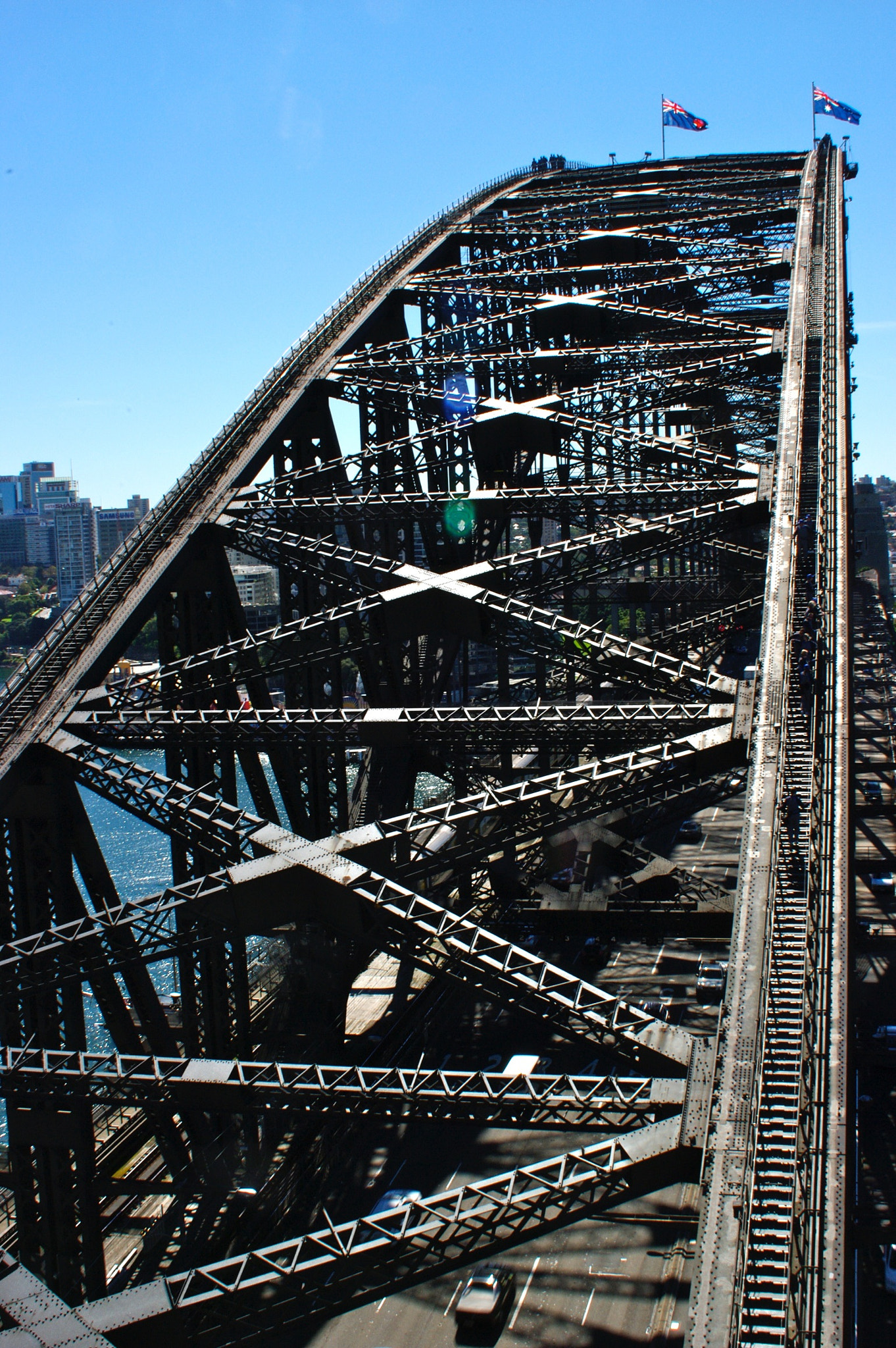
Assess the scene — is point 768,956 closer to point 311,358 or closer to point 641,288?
point 311,358

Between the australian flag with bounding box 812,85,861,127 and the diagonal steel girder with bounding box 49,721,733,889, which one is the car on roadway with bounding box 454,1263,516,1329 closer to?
the diagonal steel girder with bounding box 49,721,733,889

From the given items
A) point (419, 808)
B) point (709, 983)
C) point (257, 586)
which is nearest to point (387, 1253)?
point (419, 808)

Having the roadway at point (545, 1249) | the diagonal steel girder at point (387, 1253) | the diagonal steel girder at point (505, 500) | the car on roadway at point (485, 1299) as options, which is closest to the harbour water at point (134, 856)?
the roadway at point (545, 1249)

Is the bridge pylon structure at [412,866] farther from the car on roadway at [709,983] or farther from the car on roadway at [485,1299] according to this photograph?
the car on roadway at [485,1299]

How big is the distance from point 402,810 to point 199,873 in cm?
625

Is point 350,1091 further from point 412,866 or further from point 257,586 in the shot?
point 257,586

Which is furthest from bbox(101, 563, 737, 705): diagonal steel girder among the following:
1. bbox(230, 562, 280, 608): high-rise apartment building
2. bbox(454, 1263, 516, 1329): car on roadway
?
bbox(230, 562, 280, 608): high-rise apartment building

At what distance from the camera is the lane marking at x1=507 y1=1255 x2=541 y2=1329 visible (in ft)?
61.9

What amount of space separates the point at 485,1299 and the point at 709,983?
815 centimetres

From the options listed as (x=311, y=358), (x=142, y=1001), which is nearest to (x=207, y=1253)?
(x=142, y=1001)

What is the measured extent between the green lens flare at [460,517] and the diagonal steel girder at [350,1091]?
10.6 m

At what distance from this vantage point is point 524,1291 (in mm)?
19828

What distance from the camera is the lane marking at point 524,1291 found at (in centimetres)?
1888

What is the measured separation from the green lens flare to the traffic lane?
11.0 meters
